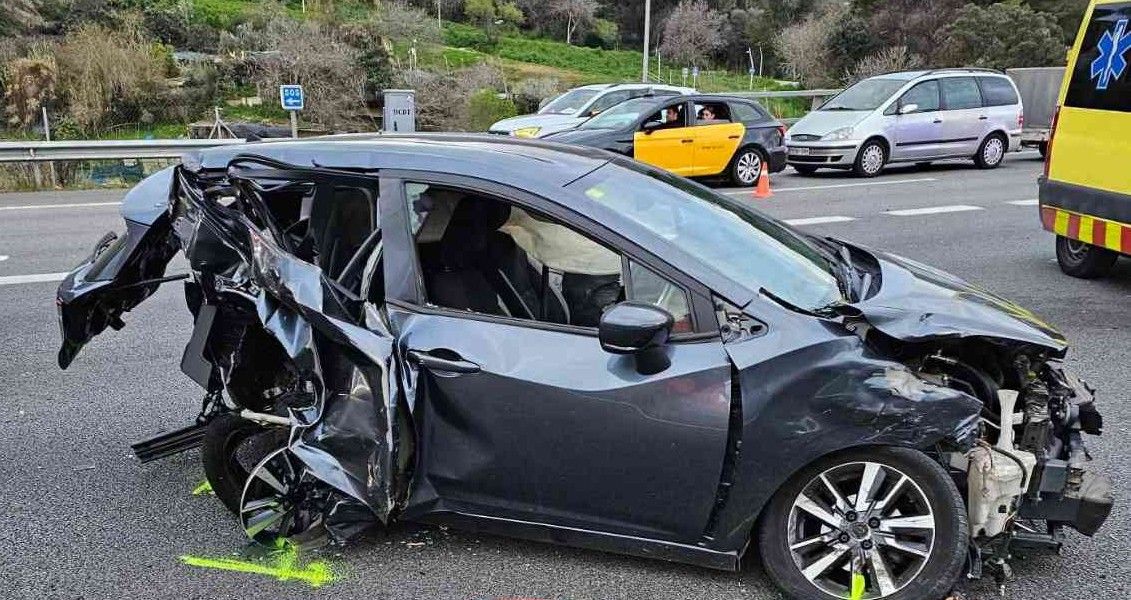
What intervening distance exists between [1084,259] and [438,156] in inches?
249

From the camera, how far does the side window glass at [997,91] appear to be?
16031mm

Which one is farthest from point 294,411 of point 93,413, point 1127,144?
point 1127,144

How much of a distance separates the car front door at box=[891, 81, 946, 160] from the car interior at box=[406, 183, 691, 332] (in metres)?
13.4

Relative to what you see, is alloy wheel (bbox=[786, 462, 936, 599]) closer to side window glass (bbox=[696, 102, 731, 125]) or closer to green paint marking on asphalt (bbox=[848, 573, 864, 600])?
green paint marking on asphalt (bbox=[848, 573, 864, 600])

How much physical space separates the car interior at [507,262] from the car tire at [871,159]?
41.9 feet

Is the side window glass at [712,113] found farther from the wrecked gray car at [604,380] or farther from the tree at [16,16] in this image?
the tree at [16,16]

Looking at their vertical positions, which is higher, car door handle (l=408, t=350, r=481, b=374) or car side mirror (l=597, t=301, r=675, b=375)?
car side mirror (l=597, t=301, r=675, b=375)

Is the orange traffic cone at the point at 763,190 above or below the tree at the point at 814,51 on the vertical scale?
below

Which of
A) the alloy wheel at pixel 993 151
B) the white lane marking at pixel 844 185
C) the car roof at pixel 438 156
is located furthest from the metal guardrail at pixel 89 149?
the alloy wheel at pixel 993 151

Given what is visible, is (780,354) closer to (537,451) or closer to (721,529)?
(721,529)

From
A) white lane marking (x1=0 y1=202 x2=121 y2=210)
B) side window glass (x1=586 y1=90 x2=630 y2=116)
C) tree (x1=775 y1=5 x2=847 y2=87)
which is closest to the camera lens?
white lane marking (x1=0 y1=202 x2=121 y2=210)

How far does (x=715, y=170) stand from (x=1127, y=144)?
786 centimetres

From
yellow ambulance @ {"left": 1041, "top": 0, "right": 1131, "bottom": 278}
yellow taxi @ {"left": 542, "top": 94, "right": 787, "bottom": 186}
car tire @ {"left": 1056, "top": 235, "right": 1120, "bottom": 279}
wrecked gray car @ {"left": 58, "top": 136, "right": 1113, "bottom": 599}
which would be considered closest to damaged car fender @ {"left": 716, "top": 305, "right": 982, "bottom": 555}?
wrecked gray car @ {"left": 58, "top": 136, "right": 1113, "bottom": 599}

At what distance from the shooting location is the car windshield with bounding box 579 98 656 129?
511 inches
